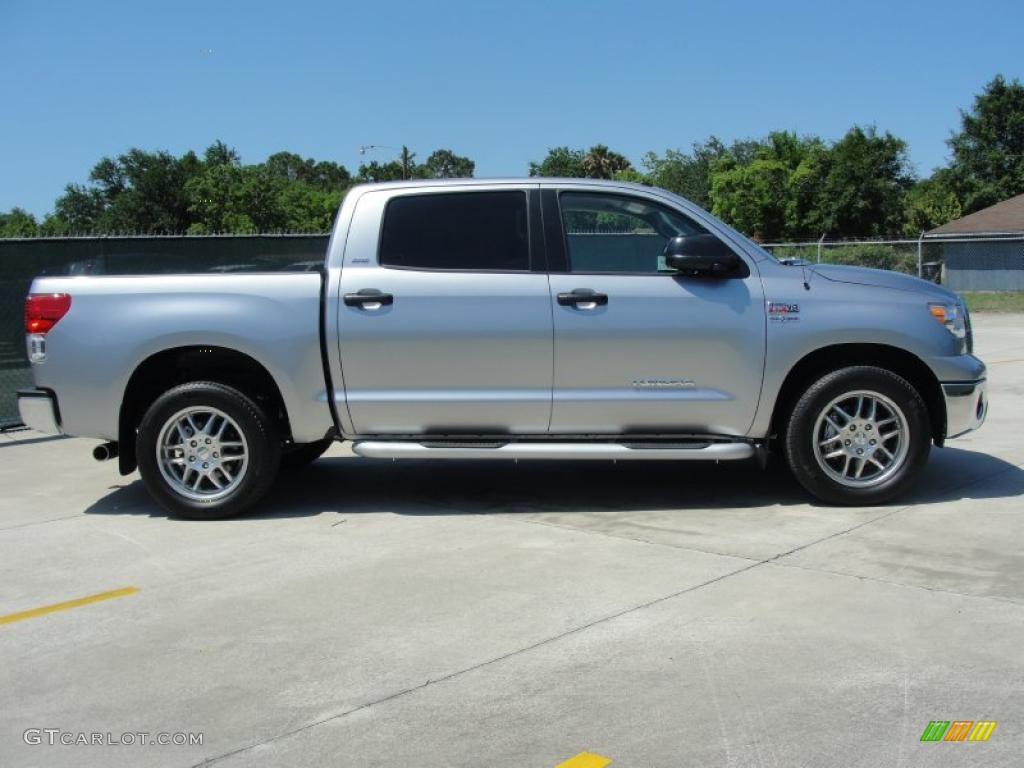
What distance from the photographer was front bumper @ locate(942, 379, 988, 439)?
6488mm

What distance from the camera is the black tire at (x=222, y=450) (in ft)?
21.8

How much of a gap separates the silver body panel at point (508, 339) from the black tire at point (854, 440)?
0.19 metres

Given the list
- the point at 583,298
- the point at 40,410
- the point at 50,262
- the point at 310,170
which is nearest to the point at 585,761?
the point at 583,298

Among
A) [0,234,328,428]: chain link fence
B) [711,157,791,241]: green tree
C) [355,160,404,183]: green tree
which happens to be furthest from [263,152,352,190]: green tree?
[0,234,328,428]: chain link fence

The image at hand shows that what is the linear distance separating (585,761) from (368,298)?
364 cm

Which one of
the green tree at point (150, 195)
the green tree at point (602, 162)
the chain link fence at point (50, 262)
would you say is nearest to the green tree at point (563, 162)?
the green tree at point (602, 162)

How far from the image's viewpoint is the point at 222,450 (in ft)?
22.1

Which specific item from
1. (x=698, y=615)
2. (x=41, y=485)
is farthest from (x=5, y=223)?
(x=698, y=615)

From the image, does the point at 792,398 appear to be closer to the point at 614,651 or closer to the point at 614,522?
the point at 614,522

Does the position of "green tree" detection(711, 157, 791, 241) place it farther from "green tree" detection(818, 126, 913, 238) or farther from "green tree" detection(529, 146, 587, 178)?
"green tree" detection(529, 146, 587, 178)

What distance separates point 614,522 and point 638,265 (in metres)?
1.58

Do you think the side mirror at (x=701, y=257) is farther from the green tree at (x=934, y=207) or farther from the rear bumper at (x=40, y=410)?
the green tree at (x=934, y=207)

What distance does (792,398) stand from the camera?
665 cm

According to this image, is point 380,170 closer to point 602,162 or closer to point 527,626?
point 602,162
